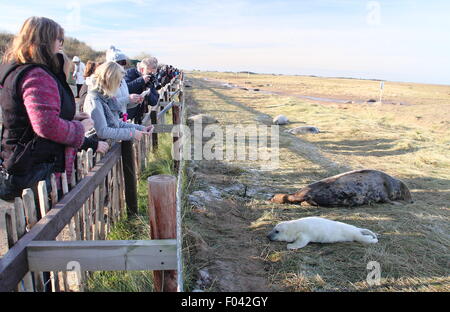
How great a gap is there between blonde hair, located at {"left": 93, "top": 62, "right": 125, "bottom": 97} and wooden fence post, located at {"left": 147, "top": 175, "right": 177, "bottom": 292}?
1739mm

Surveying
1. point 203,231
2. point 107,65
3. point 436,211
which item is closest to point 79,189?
point 107,65

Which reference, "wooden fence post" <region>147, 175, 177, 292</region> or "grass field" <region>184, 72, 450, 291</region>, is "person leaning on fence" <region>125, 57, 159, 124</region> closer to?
"grass field" <region>184, 72, 450, 291</region>

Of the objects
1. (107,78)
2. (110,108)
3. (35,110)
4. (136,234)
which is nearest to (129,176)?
(136,234)

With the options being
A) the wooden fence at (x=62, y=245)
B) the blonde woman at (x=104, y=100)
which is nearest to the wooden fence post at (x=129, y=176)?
the blonde woman at (x=104, y=100)

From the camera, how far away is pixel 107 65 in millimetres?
3760

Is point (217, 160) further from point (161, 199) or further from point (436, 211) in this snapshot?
point (161, 199)

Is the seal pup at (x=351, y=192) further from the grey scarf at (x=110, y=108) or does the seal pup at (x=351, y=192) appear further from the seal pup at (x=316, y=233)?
the grey scarf at (x=110, y=108)

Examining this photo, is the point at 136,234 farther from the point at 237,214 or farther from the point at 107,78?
the point at 107,78

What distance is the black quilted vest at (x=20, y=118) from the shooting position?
240 centimetres

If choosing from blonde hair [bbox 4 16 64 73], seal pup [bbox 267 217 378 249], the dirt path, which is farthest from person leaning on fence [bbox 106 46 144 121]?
seal pup [bbox 267 217 378 249]

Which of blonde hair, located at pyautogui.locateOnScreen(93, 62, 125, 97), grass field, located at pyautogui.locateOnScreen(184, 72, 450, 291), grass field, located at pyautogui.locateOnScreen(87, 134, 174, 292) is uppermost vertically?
blonde hair, located at pyautogui.locateOnScreen(93, 62, 125, 97)

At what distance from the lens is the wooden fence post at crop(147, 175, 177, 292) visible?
2.38 m

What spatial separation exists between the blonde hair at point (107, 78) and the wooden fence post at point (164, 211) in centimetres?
174

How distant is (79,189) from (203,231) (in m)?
1.98
